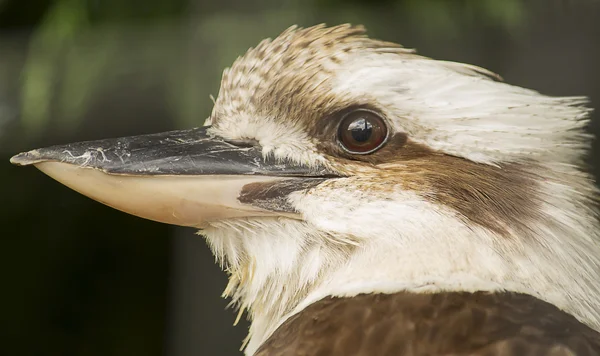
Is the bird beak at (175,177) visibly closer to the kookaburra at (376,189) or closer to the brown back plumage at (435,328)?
the kookaburra at (376,189)

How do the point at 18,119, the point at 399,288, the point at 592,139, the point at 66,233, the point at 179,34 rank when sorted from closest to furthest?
the point at 399,288 < the point at 592,139 < the point at 179,34 < the point at 18,119 < the point at 66,233

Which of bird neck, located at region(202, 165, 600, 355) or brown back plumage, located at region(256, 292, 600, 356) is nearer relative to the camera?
brown back plumage, located at region(256, 292, 600, 356)

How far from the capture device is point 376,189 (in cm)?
73

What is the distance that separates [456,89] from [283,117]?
0.58ft

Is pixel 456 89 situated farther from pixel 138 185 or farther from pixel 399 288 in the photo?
pixel 138 185

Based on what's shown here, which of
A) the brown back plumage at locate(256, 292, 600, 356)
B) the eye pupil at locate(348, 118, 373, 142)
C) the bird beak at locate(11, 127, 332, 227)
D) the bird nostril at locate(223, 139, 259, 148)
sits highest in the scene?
the eye pupil at locate(348, 118, 373, 142)

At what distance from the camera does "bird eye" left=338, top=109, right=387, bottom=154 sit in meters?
0.75

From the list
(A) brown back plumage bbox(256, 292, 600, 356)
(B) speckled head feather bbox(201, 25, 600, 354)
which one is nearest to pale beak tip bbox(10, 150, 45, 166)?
(B) speckled head feather bbox(201, 25, 600, 354)

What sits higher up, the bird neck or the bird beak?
the bird beak

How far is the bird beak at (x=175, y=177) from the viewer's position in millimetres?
731

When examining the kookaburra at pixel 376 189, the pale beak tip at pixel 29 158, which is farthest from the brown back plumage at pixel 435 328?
the pale beak tip at pixel 29 158

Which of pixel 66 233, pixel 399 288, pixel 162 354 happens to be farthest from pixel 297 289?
pixel 66 233

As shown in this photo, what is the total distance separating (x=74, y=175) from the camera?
73 centimetres

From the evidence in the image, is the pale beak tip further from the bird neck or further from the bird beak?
the bird neck
